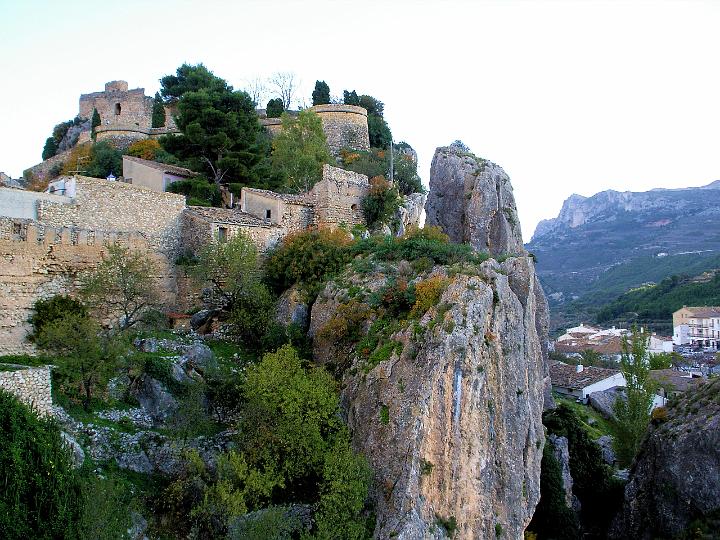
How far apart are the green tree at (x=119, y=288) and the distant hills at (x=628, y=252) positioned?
9414 centimetres

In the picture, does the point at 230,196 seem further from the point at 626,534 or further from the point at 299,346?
the point at 626,534

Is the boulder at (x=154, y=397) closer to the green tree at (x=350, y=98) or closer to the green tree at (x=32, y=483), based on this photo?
the green tree at (x=32, y=483)

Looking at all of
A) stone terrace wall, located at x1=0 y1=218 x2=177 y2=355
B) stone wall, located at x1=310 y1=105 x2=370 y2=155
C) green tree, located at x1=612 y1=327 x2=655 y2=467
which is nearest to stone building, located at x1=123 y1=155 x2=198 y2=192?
stone terrace wall, located at x1=0 y1=218 x2=177 y2=355

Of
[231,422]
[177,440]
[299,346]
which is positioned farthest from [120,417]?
[299,346]

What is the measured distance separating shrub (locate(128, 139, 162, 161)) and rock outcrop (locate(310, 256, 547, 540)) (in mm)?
25453

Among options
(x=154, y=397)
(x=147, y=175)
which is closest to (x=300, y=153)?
(x=147, y=175)

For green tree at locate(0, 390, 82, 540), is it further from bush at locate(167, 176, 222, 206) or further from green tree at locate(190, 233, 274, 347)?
bush at locate(167, 176, 222, 206)

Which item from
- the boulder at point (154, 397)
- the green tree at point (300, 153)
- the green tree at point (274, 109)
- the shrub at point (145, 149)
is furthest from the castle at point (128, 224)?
the green tree at point (274, 109)

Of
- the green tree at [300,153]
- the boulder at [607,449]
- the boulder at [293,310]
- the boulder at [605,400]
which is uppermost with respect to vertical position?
the green tree at [300,153]

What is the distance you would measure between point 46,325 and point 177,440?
19.6 feet

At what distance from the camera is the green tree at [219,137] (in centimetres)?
3609

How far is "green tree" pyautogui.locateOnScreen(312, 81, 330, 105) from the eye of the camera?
203 ft

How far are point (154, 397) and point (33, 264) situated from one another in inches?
251

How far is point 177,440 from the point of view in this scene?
63.4 ft
